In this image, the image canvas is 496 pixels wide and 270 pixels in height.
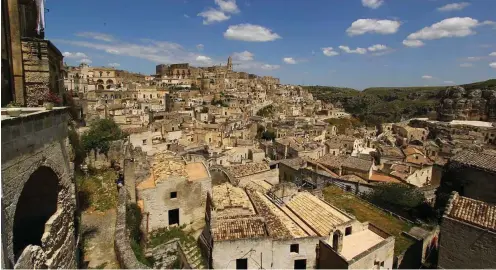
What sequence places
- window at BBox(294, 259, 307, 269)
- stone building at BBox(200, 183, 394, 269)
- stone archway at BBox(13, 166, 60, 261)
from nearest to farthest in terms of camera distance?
stone archway at BBox(13, 166, 60, 261) → stone building at BBox(200, 183, 394, 269) → window at BBox(294, 259, 307, 269)

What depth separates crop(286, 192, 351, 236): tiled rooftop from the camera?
44.0 feet

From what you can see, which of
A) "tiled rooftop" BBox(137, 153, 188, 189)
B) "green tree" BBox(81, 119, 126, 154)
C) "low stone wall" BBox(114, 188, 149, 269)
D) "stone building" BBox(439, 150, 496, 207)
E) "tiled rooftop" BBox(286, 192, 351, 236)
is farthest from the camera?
"green tree" BBox(81, 119, 126, 154)

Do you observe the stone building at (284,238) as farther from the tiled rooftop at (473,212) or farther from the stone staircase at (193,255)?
the tiled rooftop at (473,212)

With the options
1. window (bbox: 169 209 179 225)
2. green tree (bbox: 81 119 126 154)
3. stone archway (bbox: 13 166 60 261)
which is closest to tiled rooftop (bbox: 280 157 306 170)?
green tree (bbox: 81 119 126 154)

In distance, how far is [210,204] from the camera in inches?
543

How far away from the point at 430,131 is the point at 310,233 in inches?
2826

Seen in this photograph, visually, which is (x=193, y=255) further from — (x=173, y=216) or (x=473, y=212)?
(x=473, y=212)

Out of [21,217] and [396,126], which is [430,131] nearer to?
[396,126]

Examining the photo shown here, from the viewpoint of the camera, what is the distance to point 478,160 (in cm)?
1532

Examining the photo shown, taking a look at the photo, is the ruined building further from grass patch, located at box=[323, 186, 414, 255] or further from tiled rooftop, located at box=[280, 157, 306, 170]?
tiled rooftop, located at box=[280, 157, 306, 170]

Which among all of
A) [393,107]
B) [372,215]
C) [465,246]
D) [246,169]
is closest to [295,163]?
[246,169]

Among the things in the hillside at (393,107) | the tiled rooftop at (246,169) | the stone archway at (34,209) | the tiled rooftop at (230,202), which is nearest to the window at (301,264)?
the tiled rooftop at (230,202)

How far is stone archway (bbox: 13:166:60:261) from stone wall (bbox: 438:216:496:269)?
43.3 ft

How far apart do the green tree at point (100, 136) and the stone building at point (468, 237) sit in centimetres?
1982
